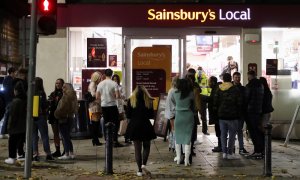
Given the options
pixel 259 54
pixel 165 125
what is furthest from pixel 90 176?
pixel 259 54

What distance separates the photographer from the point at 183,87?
10219 millimetres

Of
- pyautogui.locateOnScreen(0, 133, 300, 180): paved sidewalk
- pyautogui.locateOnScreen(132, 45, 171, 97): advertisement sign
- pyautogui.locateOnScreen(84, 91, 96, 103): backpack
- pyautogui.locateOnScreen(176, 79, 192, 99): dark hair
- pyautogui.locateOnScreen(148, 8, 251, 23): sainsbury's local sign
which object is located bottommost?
pyautogui.locateOnScreen(0, 133, 300, 180): paved sidewalk

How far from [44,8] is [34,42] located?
0.72m

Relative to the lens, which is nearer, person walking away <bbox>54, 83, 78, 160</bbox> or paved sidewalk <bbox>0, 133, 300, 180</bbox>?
paved sidewalk <bbox>0, 133, 300, 180</bbox>

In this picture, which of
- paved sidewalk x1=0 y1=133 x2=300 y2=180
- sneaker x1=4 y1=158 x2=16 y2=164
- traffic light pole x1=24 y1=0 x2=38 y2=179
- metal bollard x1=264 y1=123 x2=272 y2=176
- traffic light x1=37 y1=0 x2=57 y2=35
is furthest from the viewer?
sneaker x1=4 y1=158 x2=16 y2=164

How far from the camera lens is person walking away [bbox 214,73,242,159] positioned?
1084 cm

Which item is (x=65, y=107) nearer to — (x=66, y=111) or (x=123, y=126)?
(x=66, y=111)

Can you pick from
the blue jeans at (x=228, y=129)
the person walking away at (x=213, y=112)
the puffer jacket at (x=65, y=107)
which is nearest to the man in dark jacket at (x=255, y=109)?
the blue jeans at (x=228, y=129)

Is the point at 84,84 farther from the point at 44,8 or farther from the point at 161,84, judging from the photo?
the point at 44,8

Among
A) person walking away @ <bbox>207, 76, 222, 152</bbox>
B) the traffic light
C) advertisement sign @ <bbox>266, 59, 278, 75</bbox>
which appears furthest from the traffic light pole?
advertisement sign @ <bbox>266, 59, 278, 75</bbox>

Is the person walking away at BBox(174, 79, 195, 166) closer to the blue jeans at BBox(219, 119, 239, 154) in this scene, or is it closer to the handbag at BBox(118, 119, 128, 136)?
the blue jeans at BBox(219, 119, 239, 154)

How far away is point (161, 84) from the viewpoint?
1515 cm

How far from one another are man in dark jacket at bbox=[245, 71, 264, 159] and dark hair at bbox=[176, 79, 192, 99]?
1702 mm

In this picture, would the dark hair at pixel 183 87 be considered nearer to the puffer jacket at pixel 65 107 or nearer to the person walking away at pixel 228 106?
the person walking away at pixel 228 106
